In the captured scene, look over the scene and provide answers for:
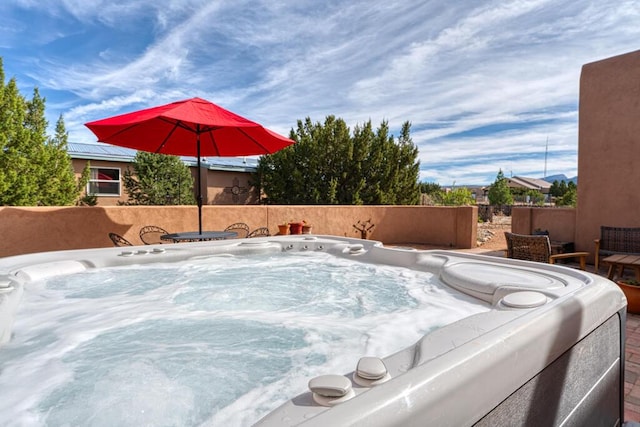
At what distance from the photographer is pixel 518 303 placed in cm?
167

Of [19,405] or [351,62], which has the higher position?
[351,62]

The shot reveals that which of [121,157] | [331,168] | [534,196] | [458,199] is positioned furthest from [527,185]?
[121,157]

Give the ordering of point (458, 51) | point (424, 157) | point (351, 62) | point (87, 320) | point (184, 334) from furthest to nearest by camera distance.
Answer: point (424, 157) < point (351, 62) < point (458, 51) < point (87, 320) < point (184, 334)

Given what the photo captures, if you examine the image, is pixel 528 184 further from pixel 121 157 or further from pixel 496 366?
pixel 496 366

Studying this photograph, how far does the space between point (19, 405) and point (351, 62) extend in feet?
28.9

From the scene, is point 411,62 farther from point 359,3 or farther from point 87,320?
point 87,320

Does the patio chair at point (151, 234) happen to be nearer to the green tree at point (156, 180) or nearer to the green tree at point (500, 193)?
the green tree at point (156, 180)

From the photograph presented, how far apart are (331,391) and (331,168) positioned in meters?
11.7

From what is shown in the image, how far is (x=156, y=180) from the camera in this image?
1037cm

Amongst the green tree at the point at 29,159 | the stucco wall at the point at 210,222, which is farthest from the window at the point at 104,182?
the stucco wall at the point at 210,222

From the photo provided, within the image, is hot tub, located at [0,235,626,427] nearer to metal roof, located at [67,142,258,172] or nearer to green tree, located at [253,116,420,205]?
metal roof, located at [67,142,258,172]

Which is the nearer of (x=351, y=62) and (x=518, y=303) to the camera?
(x=518, y=303)

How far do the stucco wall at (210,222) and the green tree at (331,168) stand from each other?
12.2 feet

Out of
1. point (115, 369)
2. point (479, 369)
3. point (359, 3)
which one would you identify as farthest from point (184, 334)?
point (359, 3)
